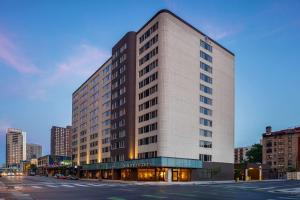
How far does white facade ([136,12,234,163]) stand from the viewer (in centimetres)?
8831

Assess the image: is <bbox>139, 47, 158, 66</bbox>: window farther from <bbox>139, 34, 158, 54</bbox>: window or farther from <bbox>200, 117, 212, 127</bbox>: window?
<bbox>200, 117, 212, 127</bbox>: window

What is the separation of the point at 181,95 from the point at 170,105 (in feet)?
17.8

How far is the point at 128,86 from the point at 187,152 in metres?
25.2

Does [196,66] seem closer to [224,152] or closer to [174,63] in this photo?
[174,63]

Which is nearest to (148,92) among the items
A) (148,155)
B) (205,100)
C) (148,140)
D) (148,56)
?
(148,56)

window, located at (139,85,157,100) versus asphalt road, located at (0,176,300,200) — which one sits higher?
window, located at (139,85,157,100)

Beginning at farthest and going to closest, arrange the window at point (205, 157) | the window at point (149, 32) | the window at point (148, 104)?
the window at point (205, 157), the window at point (149, 32), the window at point (148, 104)

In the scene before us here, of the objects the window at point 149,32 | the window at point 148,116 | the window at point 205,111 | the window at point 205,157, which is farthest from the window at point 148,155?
the window at point 149,32

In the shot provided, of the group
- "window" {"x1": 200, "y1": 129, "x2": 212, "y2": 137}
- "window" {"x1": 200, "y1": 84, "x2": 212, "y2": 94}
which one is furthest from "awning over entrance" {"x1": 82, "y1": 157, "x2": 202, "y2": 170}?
"window" {"x1": 200, "y1": 84, "x2": 212, "y2": 94}

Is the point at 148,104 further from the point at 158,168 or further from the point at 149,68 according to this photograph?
the point at 158,168

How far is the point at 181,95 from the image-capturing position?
3642 inches

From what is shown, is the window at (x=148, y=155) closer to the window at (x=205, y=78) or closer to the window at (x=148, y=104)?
the window at (x=148, y=104)

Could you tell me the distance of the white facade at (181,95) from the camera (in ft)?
290

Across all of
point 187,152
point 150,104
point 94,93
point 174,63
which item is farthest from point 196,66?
point 94,93
